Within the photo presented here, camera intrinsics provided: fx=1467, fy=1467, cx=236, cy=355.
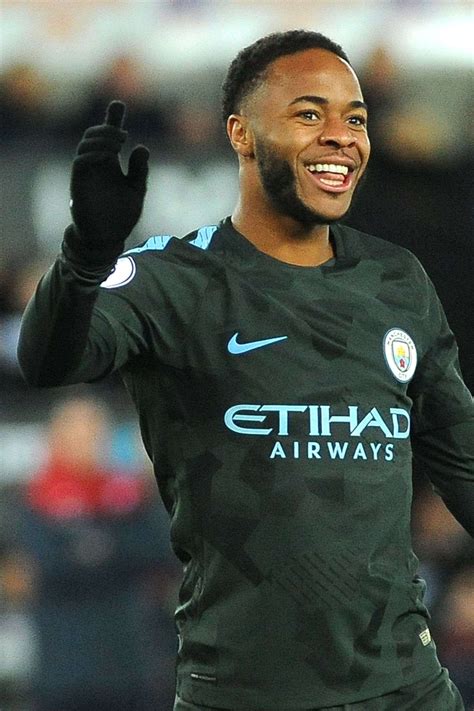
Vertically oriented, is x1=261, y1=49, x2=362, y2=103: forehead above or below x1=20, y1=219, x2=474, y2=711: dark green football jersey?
above

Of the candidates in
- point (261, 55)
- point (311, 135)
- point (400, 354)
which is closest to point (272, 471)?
point (400, 354)

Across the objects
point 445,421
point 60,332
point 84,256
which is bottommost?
point 445,421

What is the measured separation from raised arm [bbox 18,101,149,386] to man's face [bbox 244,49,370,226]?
46 centimetres

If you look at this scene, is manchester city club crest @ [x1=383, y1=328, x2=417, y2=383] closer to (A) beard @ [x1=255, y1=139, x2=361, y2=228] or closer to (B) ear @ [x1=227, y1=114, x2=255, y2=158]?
(A) beard @ [x1=255, y1=139, x2=361, y2=228]

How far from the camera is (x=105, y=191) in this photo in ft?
5.63

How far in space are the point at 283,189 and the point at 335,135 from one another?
113 millimetres

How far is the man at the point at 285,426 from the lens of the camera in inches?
80.3

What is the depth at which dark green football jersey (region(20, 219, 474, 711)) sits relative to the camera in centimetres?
204

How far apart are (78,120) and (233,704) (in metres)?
2.98

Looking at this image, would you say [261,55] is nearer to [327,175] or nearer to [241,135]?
[241,135]

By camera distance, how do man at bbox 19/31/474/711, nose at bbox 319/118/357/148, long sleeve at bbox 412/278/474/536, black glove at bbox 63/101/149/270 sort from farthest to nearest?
long sleeve at bbox 412/278/474/536 → nose at bbox 319/118/357/148 → man at bbox 19/31/474/711 → black glove at bbox 63/101/149/270

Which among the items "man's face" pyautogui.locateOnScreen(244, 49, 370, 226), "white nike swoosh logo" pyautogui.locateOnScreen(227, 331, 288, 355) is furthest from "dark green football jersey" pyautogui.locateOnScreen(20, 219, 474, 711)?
"man's face" pyautogui.locateOnScreen(244, 49, 370, 226)

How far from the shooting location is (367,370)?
2141 millimetres

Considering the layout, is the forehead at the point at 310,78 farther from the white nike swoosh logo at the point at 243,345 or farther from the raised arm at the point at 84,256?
the raised arm at the point at 84,256
